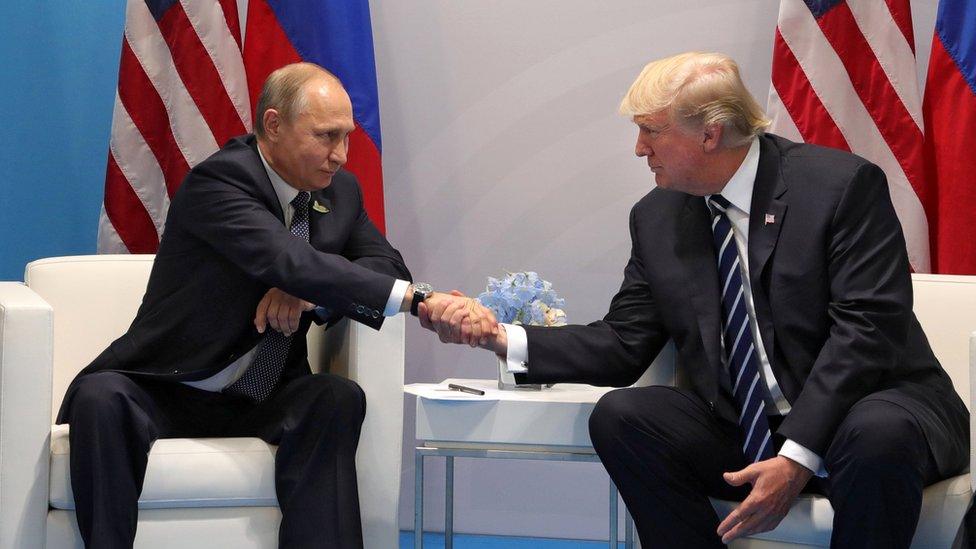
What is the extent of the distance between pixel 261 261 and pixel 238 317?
0.62 ft

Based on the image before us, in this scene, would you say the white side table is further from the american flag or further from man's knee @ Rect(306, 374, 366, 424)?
the american flag

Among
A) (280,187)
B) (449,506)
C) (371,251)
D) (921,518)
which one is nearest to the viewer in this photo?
(921,518)

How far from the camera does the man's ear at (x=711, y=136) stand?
103 inches

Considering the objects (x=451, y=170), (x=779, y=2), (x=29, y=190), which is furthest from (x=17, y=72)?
(x=779, y=2)

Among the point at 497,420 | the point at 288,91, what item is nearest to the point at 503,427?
the point at 497,420

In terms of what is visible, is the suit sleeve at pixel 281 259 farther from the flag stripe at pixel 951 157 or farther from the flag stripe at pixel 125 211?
the flag stripe at pixel 951 157

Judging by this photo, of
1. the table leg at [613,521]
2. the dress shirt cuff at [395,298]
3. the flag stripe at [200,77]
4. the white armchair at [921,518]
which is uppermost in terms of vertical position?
the flag stripe at [200,77]

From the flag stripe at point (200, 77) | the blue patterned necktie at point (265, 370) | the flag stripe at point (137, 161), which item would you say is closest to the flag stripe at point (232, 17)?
the flag stripe at point (200, 77)

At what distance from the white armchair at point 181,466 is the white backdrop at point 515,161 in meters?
1.25

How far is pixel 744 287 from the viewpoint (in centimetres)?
261

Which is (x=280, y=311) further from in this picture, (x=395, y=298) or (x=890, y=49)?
(x=890, y=49)

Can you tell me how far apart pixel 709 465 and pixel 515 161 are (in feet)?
6.05

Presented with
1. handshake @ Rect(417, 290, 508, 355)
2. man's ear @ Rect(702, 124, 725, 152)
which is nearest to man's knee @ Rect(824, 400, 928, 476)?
man's ear @ Rect(702, 124, 725, 152)

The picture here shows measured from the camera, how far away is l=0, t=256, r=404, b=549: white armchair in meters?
2.55
